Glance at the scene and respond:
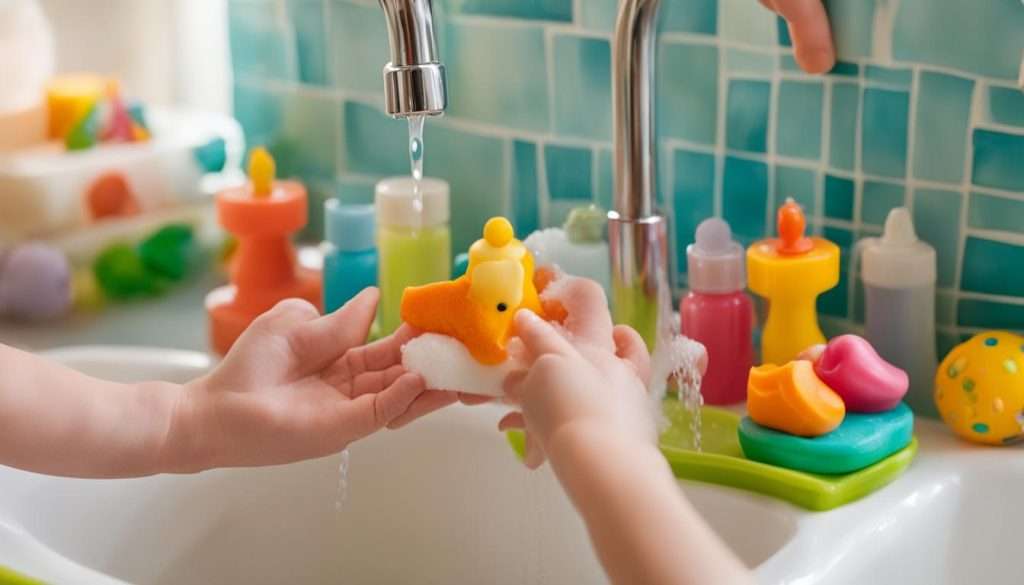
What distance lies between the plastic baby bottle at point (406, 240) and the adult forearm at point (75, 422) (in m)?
0.30

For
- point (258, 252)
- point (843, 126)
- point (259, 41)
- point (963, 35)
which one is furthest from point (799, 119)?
point (259, 41)

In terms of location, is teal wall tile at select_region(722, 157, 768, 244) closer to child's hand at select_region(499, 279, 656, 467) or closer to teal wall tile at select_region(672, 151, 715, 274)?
teal wall tile at select_region(672, 151, 715, 274)

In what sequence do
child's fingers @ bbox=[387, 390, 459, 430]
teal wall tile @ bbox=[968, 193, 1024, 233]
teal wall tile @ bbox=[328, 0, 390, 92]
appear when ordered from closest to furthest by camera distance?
child's fingers @ bbox=[387, 390, 459, 430] < teal wall tile @ bbox=[968, 193, 1024, 233] < teal wall tile @ bbox=[328, 0, 390, 92]

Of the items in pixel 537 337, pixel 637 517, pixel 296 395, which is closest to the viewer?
pixel 637 517

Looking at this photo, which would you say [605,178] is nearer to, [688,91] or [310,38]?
[688,91]

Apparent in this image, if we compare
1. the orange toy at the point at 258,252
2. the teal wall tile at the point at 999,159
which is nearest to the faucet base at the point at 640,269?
the teal wall tile at the point at 999,159

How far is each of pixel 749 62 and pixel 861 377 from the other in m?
0.27

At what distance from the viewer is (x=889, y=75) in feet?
3.21

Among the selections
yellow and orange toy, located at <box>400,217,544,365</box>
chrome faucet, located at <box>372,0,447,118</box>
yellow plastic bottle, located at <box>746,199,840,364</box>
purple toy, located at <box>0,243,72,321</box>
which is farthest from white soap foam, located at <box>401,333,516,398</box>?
purple toy, located at <box>0,243,72,321</box>

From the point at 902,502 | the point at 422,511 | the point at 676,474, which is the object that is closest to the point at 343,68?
the point at 422,511

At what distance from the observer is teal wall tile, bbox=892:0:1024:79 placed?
92cm

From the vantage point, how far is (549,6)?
1.15 meters

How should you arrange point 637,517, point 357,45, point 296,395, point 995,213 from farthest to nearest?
point 357,45 < point 995,213 < point 296,395 < point 637,517

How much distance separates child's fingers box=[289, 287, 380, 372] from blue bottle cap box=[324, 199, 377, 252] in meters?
0.26
